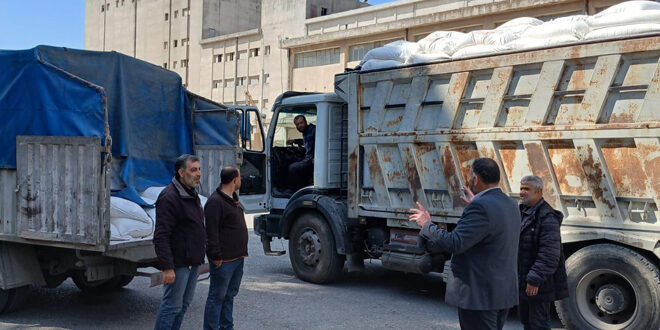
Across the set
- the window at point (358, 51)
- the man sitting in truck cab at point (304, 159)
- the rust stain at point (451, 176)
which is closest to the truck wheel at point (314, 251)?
the man sitting in truck cab at point (304, 159)

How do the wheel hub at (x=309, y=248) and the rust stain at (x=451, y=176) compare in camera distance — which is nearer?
the rust stain at (x=451, y=176)

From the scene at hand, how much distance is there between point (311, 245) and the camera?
8.88 m

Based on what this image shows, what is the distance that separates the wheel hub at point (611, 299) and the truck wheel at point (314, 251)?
359cm

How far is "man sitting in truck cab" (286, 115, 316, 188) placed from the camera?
30.2ft

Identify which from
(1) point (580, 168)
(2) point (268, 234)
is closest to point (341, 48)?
(2) point (268, 234)

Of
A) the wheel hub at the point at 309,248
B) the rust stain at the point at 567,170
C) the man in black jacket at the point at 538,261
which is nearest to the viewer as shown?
the man in black jacket at the point at 538,261

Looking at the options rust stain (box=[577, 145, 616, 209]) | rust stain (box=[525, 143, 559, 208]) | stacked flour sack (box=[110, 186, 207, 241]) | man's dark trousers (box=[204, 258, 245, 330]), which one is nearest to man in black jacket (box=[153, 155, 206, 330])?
man's dark trousers (box=[204, 258, 245, 330])

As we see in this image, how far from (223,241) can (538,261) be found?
2.51 metres

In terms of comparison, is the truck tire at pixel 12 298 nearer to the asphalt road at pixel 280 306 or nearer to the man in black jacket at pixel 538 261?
the asphalt road at pixel 280 306

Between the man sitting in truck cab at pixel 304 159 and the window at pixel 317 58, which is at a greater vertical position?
the window at pixel 317 58

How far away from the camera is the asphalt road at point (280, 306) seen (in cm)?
657

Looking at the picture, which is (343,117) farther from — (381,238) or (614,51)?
(614,51)

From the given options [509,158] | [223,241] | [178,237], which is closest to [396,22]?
[509,158]

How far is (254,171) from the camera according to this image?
10219mm
